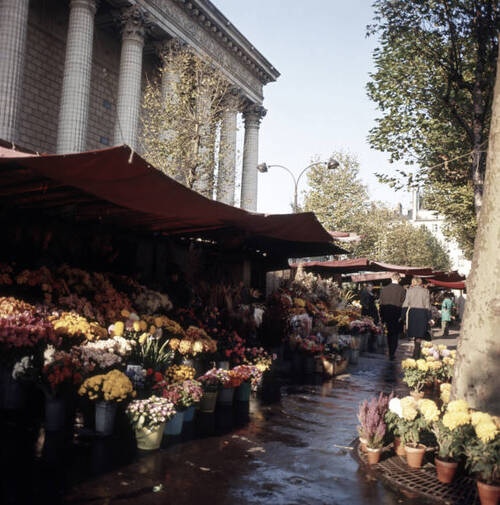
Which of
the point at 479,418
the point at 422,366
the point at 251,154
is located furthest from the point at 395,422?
the point at 251,154

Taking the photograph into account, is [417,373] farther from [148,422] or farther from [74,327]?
[74,327]

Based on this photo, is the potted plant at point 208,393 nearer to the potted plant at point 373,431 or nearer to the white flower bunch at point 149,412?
the white flower bunch at point 149,412

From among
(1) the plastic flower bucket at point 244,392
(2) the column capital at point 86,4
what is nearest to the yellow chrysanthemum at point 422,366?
(1) the plastic flower bucket at point 244,392

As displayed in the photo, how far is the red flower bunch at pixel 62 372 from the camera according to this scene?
16.0ft

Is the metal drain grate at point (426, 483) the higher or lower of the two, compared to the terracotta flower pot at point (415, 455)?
lower

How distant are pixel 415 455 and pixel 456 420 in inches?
21.5

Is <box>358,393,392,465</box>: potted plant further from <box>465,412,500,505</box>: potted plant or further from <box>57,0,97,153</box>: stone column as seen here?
<box>57,0,97,153</box>: stone column

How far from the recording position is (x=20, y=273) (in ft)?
22.8

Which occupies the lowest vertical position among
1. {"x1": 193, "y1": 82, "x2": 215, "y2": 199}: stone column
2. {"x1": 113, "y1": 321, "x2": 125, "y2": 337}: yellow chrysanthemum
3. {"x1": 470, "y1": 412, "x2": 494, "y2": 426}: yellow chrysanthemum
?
{"x1": 470, "y1": 412, "x2": 494, "y2": 426}: yellow chrysanthemum

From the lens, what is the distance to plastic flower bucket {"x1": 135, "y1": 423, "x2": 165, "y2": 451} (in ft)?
16.1

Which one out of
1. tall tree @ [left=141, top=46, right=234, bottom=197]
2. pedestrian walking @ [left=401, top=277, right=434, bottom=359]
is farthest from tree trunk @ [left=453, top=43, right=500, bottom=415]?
tall tree @ [left=141, top=46, right=234, bottom=197]

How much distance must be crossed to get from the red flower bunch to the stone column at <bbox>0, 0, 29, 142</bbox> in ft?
50.5

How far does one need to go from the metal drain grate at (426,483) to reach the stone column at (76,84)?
746 inches

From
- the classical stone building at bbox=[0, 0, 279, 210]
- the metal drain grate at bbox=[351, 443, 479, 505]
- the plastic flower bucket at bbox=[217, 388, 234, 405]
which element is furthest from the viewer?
the classical stone building at bbox=[0, 0, 279, 210]
